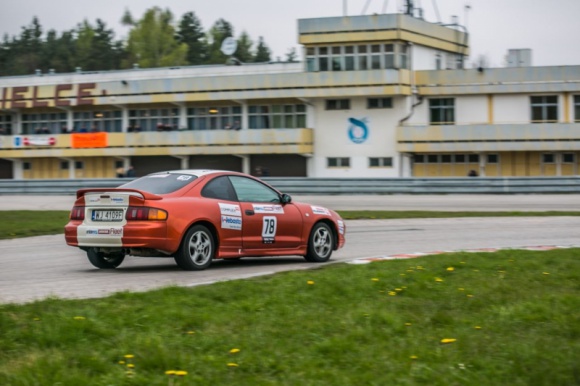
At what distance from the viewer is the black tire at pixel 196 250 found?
1132 centimetres

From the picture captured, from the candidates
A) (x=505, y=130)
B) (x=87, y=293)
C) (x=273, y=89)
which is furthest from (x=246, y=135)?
(x=87, y=293)

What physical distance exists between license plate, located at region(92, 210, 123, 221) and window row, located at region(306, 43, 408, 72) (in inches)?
1531

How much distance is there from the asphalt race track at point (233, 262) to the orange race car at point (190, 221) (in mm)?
264

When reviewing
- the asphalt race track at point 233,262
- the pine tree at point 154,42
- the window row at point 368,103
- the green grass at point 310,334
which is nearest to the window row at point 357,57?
the window row at point 368,103

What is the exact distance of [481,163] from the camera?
48.6 m

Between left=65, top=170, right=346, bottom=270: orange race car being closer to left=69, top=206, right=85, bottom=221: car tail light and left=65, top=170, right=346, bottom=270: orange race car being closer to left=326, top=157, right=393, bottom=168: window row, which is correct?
left=69, top=206, right=85, bottom=221: car tail light

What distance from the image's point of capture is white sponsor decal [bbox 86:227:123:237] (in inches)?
442

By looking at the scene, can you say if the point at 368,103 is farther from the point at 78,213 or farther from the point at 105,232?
the point at 105,232

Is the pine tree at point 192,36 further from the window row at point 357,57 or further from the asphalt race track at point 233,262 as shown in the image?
the asphalt race track at point 233,262

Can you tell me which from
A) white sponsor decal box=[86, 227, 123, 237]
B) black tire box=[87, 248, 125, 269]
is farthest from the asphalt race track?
white sponsor decal box=[86, 227, 123, 237]

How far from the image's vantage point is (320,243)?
13.4 meters

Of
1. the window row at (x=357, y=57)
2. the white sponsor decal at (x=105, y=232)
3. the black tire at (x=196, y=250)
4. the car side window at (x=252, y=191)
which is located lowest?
the black tire at (x=196, y=250)

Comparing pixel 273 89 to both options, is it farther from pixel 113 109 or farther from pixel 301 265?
pixel 301 265

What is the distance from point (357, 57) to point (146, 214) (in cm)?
3982
